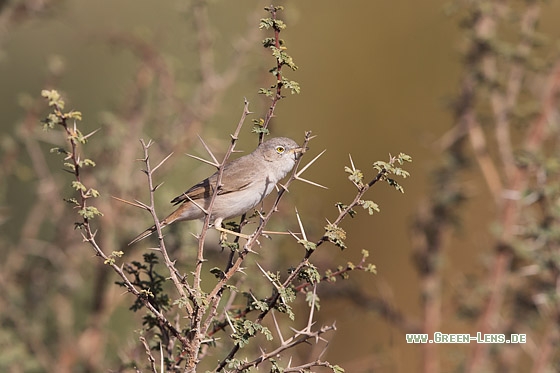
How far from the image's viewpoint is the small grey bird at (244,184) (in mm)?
3887

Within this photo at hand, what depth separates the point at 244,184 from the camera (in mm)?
3996

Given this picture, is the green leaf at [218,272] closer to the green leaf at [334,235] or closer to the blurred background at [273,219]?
the green leaf at [334,235]

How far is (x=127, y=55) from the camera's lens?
916 centimetres

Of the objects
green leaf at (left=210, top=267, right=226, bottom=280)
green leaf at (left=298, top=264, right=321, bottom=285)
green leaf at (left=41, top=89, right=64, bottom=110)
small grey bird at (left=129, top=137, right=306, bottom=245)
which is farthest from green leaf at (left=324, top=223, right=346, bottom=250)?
small grey bird at (left=129, top=137, right=306, bottom=245)

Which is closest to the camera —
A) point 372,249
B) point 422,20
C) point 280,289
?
point 280,289

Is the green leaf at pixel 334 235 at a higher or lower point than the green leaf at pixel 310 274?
higher

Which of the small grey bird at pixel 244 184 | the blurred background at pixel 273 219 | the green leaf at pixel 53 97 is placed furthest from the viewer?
the blurred background at pixel 273 219

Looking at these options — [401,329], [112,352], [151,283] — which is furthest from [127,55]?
[151,283]

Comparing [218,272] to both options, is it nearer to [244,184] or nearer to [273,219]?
[244,184]

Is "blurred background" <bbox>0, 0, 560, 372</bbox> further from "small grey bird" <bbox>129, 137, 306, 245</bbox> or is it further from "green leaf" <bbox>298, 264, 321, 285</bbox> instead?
"green leaf" <bbox>298, 264, 321, 285</bbox>

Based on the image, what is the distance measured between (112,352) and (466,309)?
2536 millimetres

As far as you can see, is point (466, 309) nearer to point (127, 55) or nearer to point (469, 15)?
point (469, 15)

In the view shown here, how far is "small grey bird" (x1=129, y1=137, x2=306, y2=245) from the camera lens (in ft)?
12.8

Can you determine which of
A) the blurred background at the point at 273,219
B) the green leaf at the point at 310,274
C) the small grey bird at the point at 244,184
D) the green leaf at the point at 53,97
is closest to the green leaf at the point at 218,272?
the green leaf at the point at 310,274
